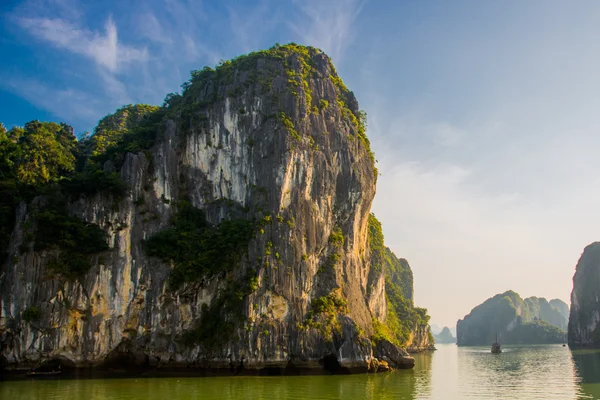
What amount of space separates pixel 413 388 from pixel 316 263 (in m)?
12.3

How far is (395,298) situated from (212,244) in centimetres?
4296

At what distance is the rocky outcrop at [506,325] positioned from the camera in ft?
336

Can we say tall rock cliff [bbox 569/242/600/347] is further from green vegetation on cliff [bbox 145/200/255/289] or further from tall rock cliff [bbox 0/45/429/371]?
green vegetation on cliff [bbox 145/200/255/289]

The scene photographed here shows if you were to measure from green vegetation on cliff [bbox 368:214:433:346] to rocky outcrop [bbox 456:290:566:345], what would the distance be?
3555 cm

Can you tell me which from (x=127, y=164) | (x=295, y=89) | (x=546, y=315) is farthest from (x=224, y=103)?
(x=546, y=315)

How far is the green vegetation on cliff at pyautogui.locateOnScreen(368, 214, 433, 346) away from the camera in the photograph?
45.0 m

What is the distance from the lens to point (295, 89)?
3566cm

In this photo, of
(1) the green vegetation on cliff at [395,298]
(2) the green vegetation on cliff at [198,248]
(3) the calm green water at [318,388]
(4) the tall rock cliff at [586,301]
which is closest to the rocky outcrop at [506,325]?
(4) the tall rock cliff at [586,301]

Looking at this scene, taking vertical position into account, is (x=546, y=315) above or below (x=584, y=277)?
below

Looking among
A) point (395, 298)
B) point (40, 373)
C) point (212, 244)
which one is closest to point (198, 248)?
point (212, 244)

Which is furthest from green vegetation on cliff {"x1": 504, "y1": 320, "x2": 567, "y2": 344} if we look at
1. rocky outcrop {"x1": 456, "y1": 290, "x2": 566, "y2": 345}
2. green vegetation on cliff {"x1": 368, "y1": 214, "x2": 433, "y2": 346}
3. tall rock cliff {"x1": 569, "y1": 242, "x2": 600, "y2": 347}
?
green vegetation on cliff {"x1": 368, "y1": 214, "x2": 433, "y2": 346}

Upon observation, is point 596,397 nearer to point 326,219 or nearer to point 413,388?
point 413,388

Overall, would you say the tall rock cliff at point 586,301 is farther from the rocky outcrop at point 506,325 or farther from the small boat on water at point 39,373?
the small boat on water at point 39,373

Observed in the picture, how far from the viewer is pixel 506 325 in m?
114
